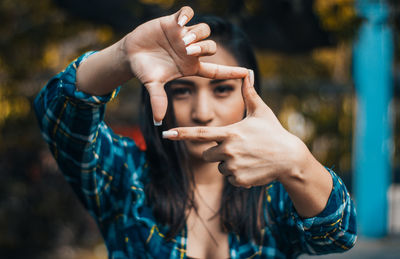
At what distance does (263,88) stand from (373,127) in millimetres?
1062

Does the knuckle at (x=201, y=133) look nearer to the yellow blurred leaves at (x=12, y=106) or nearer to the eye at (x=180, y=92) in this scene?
the eye at (x=180, y=92)

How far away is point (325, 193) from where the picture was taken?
1052 mm

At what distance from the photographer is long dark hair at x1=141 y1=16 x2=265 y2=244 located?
4.47 ft

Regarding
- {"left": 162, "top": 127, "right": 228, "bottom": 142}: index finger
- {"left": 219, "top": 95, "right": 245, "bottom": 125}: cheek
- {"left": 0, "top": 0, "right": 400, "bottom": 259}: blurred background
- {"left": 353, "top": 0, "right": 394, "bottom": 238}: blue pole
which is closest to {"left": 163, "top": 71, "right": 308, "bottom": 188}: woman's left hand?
{"left": 162, "top": 127, "right": 228, "bottom": 142}: index finger

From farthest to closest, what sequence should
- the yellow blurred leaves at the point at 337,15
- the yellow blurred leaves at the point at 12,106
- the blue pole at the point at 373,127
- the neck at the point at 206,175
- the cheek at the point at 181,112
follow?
the blue pole at the point at 373,127
the yellow blurred leaves at the point at 12,106
the yellow blurred leaves at the point at 337,15
the neck at the point at 206,175
the cheek at the point at 181,112

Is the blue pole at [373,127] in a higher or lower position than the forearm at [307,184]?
lower

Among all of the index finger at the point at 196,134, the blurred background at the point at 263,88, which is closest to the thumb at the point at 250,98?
the index finger at the point at 196,134

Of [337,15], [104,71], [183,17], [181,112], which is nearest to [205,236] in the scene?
[181,112]

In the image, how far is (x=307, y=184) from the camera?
100 centimetres

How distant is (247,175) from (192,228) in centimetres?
51

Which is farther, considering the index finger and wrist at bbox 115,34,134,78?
wrist at bbox 115,34,134,78

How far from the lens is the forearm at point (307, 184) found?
3.16ft

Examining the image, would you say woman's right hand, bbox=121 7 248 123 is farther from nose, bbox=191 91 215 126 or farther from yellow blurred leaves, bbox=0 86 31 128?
yellow blurred leaves, bbox=0 86 31 128

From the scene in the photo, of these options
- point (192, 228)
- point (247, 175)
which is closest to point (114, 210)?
point (192, 228)
